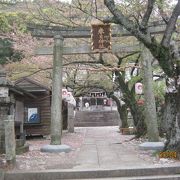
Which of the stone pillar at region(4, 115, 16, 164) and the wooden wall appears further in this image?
the wooden wall

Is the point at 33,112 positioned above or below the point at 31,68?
below

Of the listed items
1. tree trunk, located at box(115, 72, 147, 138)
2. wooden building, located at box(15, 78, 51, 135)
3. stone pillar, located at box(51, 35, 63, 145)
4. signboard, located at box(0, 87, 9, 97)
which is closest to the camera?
signboard, located at box(0, 87, 9, 97)

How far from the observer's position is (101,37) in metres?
16.4

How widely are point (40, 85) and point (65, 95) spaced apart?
2914 millimetres

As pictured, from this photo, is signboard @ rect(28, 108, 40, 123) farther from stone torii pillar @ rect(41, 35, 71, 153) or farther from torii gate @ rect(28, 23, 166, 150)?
stone torii pillar @ rect(41, 35, 71, 153)

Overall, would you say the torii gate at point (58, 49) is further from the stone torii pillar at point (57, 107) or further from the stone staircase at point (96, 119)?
the stone staircase at point (96, 119)

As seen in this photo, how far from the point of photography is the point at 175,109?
1278 cm

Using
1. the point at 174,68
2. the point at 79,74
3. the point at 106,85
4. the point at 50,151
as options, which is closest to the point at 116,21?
the point at 174,68

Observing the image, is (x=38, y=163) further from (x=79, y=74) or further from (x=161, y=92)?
(x=79, y=74)

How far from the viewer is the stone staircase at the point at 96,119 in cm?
5131

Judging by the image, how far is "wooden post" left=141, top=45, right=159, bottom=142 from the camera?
52.6 feet

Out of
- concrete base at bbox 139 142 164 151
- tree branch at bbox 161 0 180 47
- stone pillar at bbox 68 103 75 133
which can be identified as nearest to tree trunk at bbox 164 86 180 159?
tree branch at bbox 161 0 180 47

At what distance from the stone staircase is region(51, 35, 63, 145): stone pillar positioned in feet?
114

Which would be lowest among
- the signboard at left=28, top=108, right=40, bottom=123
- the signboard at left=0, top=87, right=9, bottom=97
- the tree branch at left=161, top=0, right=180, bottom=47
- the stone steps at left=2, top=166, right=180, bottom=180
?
the stone steps at left=2, top=166, right=180, bottom=180
